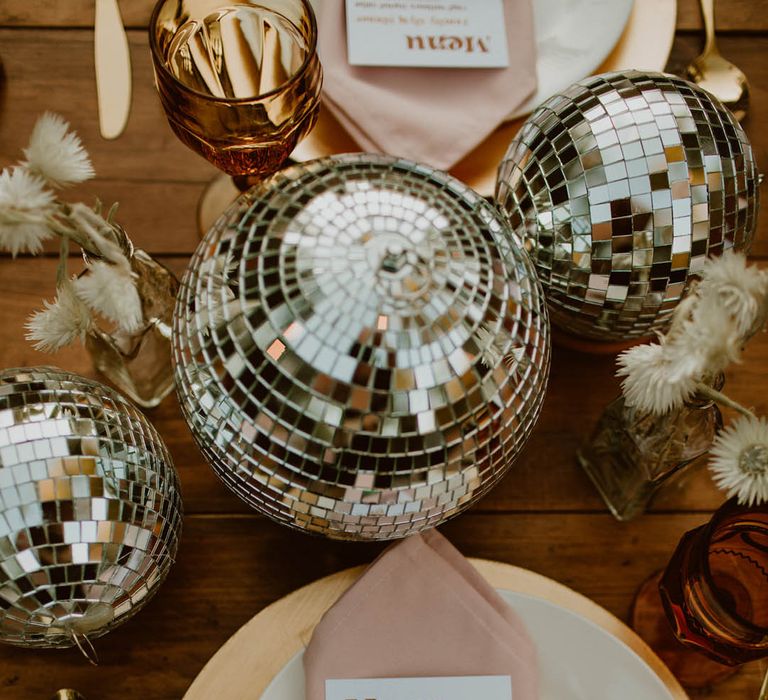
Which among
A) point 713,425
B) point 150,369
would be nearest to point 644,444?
point 713,425

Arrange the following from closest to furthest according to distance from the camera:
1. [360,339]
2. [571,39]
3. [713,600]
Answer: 1. [360,339]
2. [713,600]
3. [571,39]

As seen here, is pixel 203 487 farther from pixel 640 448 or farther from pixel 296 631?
pixel 640 448

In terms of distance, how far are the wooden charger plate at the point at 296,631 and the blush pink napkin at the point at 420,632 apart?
24 mm

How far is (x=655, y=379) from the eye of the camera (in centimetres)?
33

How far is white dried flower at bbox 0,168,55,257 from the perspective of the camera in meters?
0.32

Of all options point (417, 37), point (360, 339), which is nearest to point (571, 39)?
point (417, 37)

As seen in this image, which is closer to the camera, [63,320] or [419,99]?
[63,320]

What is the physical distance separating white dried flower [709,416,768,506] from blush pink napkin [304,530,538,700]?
0.15 metres

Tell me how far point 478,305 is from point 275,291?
8cm

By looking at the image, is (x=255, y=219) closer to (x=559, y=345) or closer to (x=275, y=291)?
(x=275, y=291)

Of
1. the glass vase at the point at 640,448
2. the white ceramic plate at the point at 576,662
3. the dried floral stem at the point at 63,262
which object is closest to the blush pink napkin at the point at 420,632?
the white ceramic plate at the point at 576,662

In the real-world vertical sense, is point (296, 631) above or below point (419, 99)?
below

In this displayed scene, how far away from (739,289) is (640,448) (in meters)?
0.18

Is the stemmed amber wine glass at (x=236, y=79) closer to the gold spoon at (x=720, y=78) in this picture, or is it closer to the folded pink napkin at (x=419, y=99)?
the folded pink napkin at (x=419, y=99)
